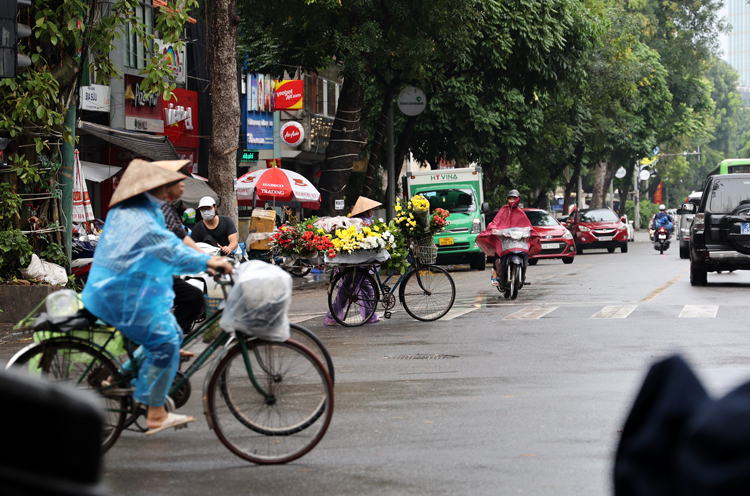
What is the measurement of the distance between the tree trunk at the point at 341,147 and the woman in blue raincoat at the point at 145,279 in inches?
724

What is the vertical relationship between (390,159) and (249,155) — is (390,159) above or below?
below

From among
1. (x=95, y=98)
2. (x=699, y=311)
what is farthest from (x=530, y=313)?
(x=95, y=98)

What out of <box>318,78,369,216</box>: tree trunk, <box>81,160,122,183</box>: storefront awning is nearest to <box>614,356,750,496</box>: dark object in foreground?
<box>81,160,122,183</box>: storefront awning

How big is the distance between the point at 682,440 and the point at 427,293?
11.6 meters

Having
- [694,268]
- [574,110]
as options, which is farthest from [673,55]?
[694,268]

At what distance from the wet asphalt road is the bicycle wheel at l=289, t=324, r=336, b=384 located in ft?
1.72

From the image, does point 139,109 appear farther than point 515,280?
Yes

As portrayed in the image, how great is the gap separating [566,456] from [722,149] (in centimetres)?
12619

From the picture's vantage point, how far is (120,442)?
602 cm

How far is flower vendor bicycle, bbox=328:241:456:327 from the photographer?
1246cm

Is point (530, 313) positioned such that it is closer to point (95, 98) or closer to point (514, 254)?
point (514, 254)

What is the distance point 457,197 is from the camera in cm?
2755

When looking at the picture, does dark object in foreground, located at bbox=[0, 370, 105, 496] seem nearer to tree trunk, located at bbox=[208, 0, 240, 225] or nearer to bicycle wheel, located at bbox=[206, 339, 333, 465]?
bicycle wheel, located at bbox=[206, 339, 333, 465]

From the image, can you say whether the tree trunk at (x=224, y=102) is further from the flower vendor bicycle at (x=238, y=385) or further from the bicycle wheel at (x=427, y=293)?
the flower vendor bicycle at (x=238, y=385)
